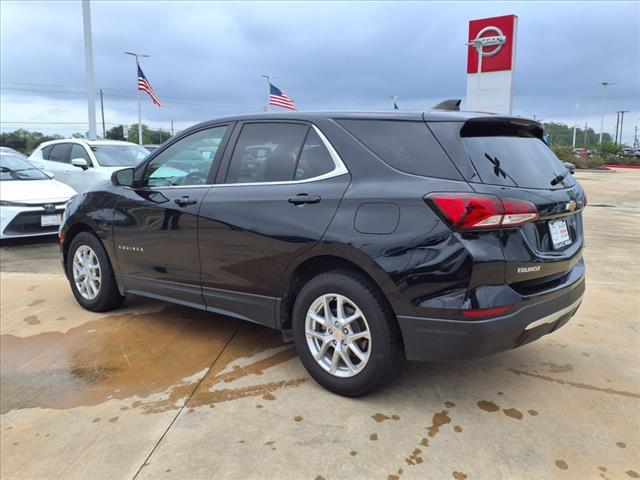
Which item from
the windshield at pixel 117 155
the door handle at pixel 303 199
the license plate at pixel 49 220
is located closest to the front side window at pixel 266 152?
the door handle at pixel 303 199

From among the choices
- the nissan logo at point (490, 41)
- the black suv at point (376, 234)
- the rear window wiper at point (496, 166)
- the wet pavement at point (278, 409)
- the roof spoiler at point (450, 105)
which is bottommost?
the wet pavement at point (278, 409)

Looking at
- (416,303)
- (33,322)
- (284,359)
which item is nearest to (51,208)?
(33,322)

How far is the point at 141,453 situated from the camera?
8.85 ft

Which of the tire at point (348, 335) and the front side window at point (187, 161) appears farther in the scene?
the front side window at point (187, 161)

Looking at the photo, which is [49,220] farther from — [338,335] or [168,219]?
[338,335]

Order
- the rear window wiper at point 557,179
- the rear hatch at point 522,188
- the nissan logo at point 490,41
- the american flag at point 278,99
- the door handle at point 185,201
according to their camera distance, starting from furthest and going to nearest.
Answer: the nissan logo at point 490,41 → the american flag at point 278,99 → the door handle at point 185,201 → the rear window wiper at point 557,179 → the rear hatch at point 522,188

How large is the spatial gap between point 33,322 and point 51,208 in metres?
3.80

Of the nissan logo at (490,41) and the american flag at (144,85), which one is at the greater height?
the nissan logo at (490,41)

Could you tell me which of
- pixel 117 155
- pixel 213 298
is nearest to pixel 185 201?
pixel 213 298

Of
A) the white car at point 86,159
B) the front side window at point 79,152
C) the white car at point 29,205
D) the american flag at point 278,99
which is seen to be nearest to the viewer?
the white car at point 29,205

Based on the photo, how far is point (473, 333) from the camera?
2.66 meters

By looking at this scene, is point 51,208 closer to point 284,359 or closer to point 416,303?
point 284,359

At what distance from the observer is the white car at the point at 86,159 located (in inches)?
393

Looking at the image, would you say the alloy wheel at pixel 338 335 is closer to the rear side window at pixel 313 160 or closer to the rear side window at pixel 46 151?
the rear side window at pixel 313 160
